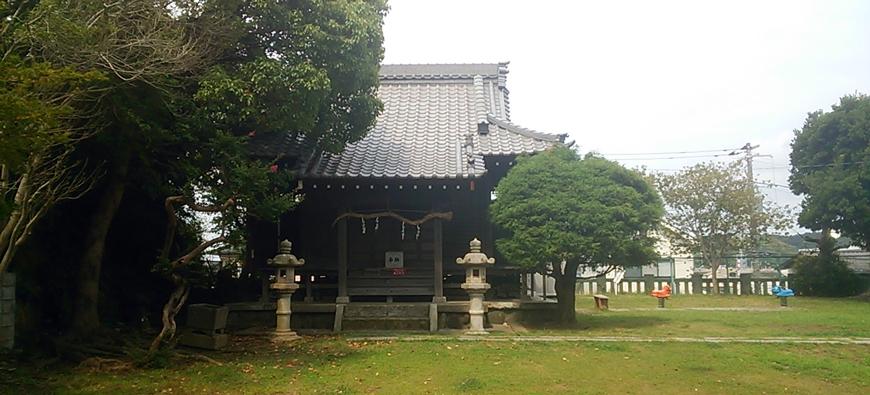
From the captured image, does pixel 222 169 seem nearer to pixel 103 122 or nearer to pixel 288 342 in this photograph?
pixel 103 122

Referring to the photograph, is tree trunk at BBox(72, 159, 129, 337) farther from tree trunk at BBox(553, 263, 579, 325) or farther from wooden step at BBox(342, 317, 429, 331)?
tree trunk at BBox(553, 263, 579, 325)

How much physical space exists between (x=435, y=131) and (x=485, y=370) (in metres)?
9.74

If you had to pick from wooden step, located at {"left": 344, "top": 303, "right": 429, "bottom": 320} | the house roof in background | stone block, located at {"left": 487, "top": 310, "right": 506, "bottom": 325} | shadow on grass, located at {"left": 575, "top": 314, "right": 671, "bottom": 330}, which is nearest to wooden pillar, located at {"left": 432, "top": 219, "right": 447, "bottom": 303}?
wooden step, located at {"left": 344, "top": 303, "right": 429, "bottom": 320}

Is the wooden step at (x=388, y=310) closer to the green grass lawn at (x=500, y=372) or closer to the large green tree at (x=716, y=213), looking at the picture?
the green grass lawn at (x=500, y=372)

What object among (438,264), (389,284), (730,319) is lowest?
(730,319)

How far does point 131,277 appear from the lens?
13.9 meters

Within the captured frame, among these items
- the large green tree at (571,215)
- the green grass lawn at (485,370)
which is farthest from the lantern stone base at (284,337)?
the large green tree at (571,215)

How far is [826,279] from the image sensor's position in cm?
2495

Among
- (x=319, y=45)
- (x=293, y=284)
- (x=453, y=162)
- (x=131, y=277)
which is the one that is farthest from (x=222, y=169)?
(x=453, y=162)

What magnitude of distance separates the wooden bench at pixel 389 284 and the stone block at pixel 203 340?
4.33 m

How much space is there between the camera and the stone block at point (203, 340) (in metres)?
11.1

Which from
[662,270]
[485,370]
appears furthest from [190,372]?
[662,270]

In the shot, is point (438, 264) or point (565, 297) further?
point (438, 264)

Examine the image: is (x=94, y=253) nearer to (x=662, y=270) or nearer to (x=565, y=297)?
(x=565, y=297)
